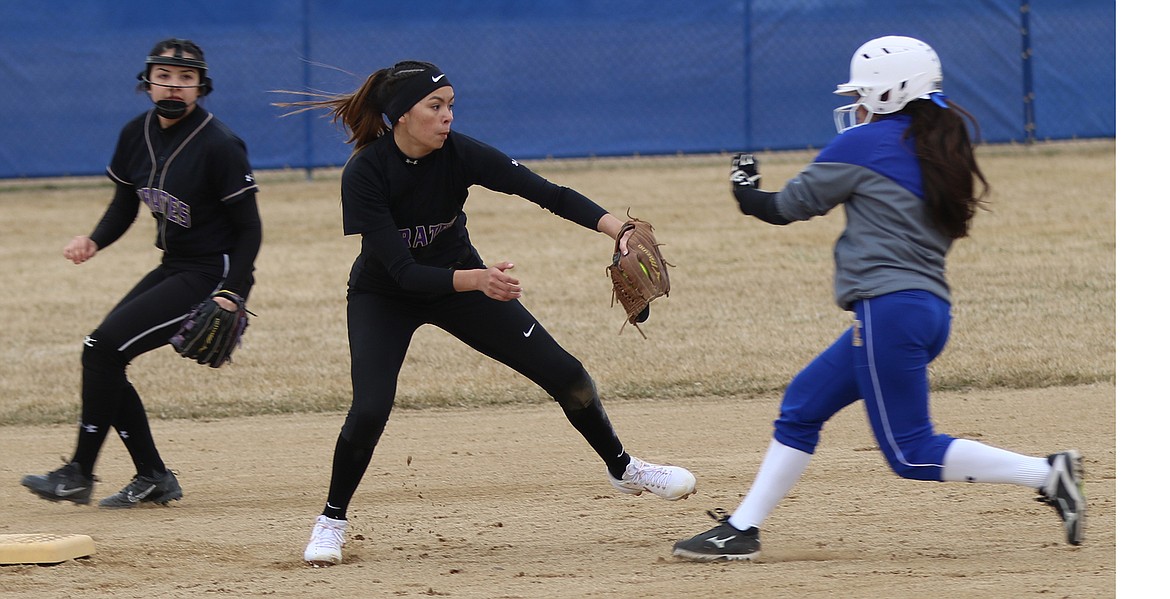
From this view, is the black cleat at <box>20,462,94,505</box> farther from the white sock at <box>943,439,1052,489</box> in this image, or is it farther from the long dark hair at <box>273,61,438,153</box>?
the white sock at <box>943,439,1052,489</box>

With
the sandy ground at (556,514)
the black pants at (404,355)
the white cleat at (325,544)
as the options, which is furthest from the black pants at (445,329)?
the sandy ground at (556,514)

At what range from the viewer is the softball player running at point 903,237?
396 centimetres

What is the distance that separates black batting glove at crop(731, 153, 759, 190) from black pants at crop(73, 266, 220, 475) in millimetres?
2136

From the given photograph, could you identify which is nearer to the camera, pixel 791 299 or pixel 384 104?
pixel 384 104

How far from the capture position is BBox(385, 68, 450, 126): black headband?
4.41 meters

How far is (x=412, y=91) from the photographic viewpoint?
4410mm

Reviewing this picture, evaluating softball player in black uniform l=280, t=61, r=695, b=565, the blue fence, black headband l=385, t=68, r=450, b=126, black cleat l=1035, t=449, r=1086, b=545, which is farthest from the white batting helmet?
the blue fence

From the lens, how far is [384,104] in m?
4.51

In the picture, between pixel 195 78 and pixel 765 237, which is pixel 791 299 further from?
pixel 195 78

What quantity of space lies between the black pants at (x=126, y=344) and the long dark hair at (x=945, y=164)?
272 cm

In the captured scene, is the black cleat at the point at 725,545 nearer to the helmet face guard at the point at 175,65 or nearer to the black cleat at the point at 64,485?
the black cleat at the point at 64,485

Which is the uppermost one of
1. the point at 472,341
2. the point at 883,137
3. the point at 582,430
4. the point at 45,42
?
the point at 45,42
